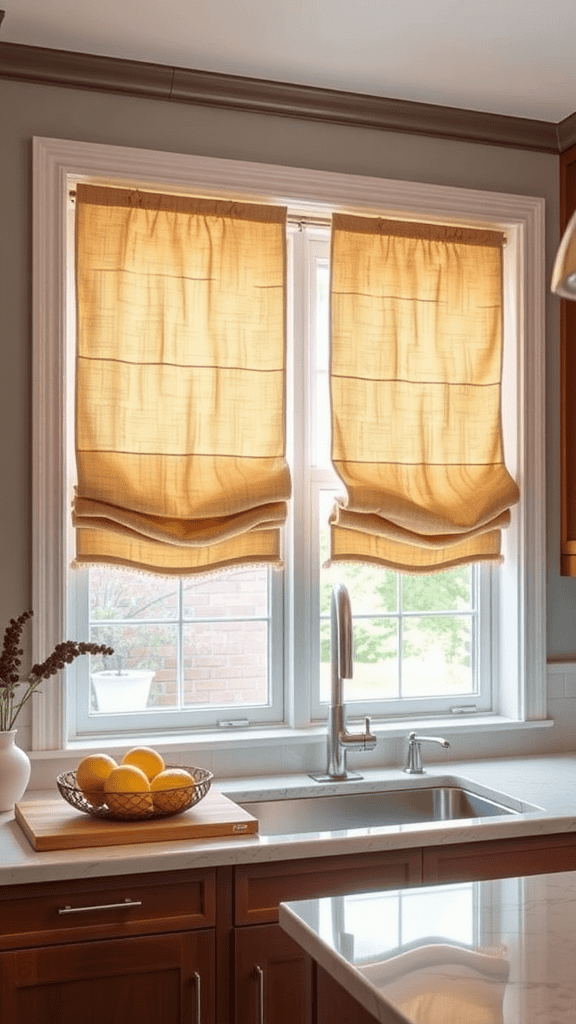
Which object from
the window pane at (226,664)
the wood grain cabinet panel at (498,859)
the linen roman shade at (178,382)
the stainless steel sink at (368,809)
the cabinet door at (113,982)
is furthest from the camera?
the window pane at (226,664)

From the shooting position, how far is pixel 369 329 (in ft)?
9.87

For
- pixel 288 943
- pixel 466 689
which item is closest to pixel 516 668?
pixel 466 689

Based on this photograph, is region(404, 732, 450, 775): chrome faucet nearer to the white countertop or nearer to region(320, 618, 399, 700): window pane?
the white countertop

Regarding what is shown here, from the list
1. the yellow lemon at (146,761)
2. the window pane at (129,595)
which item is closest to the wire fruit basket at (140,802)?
the yellow lemon at (146,761)

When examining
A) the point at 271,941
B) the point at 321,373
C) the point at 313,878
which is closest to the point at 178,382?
the point at 321,373

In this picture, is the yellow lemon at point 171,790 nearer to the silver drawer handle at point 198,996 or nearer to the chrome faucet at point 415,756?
the silver drawer handle at point 198,996

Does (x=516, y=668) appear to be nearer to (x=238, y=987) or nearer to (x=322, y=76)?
(x=238, y=987)

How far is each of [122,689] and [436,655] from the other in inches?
37.5

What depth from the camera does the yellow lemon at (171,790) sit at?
2201mm

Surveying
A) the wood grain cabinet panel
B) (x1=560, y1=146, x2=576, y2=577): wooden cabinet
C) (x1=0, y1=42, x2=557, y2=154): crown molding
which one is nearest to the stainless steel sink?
the wood grain cabinet panel

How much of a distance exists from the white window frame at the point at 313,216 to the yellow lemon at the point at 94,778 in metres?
0.44

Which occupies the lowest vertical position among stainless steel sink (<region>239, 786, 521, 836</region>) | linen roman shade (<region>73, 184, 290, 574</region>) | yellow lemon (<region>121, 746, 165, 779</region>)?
stainless steel sink (<region>239, 786, 521, 836</region>)

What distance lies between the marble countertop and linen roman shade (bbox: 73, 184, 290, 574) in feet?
4.47

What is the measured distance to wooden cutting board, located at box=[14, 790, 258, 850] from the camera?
210 centimetres
